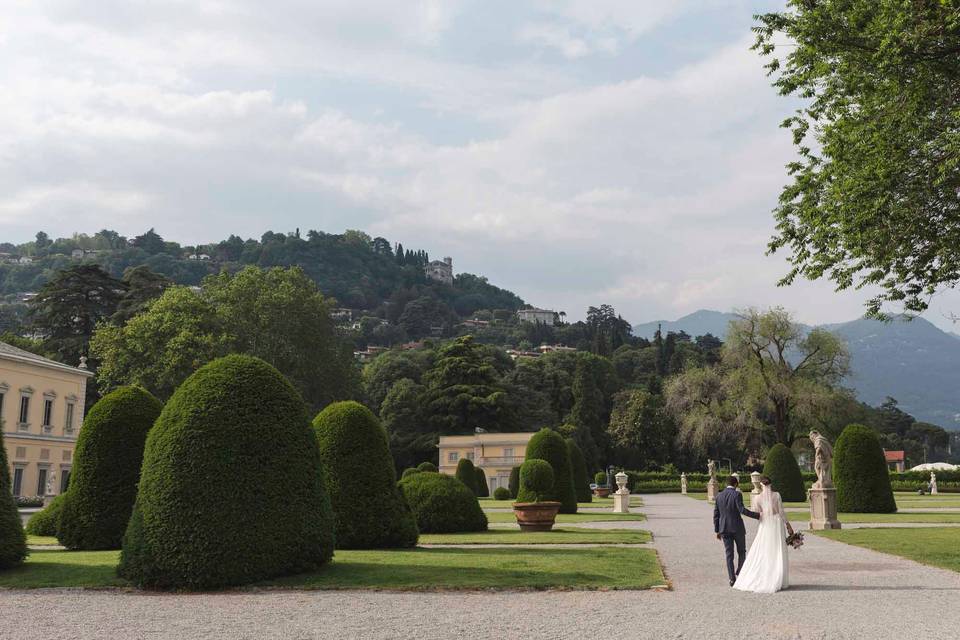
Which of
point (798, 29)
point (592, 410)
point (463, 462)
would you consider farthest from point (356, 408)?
point (592, 410)

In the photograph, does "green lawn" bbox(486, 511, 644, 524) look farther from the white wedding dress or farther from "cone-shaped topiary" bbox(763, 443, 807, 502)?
the white wedding dress

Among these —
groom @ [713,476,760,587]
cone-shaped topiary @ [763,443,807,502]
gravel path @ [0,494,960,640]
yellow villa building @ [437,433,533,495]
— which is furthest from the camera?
yellow villa building @ [437,433,533,495]

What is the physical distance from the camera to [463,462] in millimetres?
45500

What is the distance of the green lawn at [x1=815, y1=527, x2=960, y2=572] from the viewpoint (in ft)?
49.8

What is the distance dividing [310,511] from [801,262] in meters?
11.5

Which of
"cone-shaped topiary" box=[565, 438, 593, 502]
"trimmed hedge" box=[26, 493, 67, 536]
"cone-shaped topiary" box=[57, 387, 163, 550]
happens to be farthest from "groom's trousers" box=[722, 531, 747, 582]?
"cone-shaped topiary" box=[565, 438, 593, 502]

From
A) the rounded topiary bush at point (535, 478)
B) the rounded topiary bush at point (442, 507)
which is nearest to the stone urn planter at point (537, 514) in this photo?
the rounded topiary bush at point (442, 507)

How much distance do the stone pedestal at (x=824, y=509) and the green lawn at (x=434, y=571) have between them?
32.5 ft

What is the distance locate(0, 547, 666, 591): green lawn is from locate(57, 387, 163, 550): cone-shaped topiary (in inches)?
27.2

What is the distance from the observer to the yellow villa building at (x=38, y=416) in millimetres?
47844

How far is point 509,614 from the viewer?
910cm

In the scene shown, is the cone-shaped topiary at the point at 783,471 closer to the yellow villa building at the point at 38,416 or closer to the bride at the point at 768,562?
the bride at the point at 768,562

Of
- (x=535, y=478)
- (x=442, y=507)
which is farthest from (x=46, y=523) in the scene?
(x=535, y=478)

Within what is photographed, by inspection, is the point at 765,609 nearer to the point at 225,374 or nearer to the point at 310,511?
the point at 310,511
